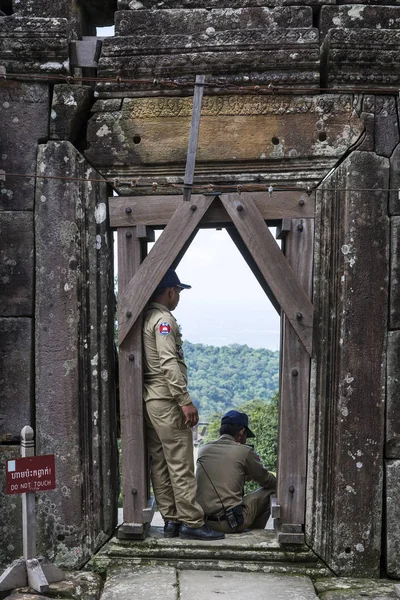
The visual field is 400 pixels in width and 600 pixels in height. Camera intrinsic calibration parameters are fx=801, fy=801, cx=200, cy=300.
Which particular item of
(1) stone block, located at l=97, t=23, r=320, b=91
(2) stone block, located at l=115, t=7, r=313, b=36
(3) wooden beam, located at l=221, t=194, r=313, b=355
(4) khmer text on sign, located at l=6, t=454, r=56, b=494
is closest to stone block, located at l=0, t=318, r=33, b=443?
(4) khmer text on sign, located at l=6, t=454, r=56, b=494

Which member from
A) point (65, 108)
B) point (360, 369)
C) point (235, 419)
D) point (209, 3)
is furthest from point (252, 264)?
point (209, 3)

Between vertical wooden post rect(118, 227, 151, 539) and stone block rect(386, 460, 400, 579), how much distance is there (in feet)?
5.45

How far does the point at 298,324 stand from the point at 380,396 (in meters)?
0.74

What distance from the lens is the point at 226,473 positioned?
20.3ft

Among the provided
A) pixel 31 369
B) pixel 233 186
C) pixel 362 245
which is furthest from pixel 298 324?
pixel 31 369

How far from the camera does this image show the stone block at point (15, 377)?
558 cm

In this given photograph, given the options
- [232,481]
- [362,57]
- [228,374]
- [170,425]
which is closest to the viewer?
[362,57]

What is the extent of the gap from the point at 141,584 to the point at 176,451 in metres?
0.94

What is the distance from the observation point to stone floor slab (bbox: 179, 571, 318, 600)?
5008 mm

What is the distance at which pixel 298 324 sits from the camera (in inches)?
217

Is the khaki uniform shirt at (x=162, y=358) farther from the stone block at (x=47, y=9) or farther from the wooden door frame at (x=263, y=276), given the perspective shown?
the stone block at (x=47, y=9)

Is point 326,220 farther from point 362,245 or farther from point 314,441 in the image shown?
point 314,441

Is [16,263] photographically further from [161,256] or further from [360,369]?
[360,369]

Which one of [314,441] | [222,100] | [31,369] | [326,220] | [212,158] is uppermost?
[222,100]
